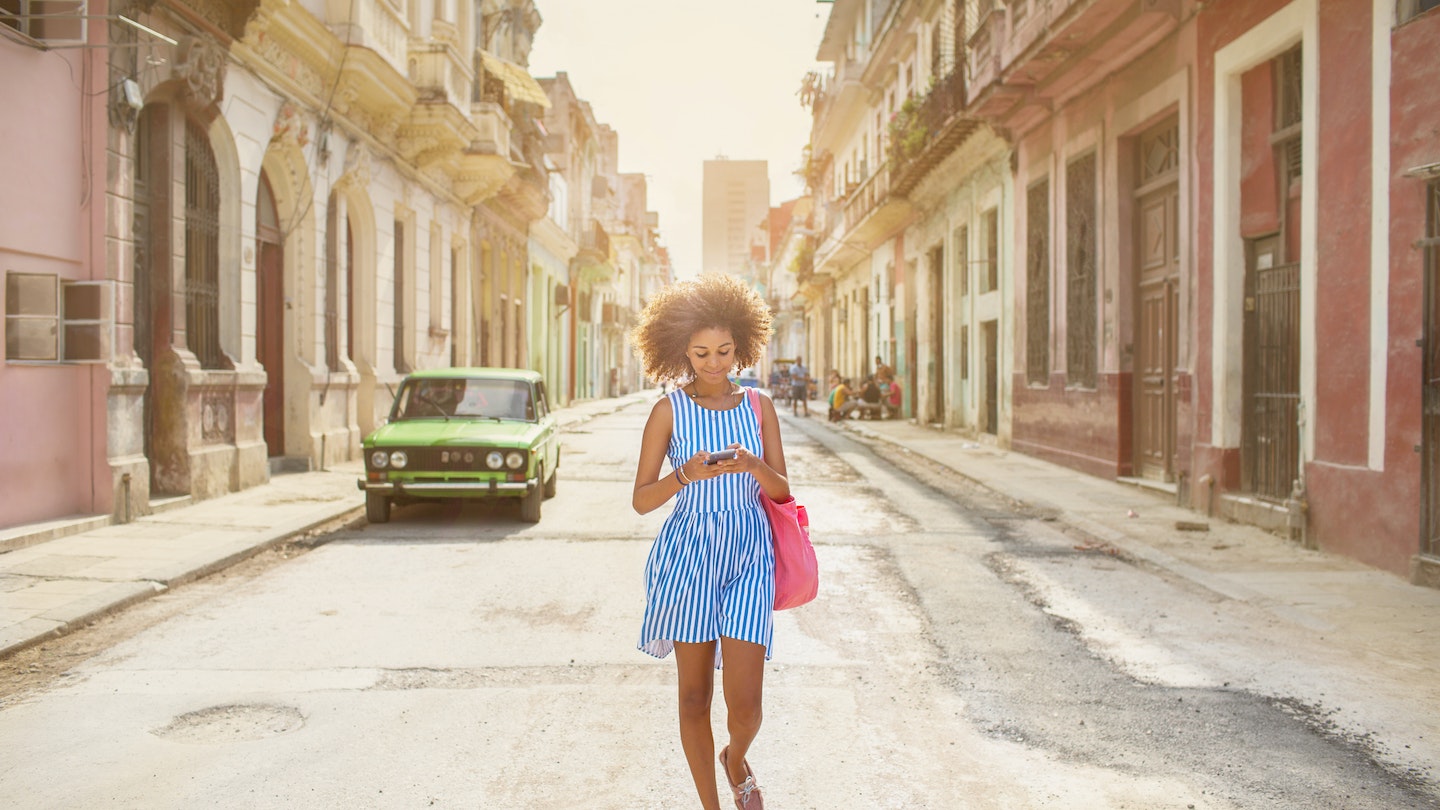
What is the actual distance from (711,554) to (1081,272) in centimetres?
1274

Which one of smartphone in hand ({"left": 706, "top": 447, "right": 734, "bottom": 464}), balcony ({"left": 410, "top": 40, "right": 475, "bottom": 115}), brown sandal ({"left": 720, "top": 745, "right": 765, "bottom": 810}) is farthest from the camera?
balcony ({"left": 410, "top": 40, "right": 475, "bottom": 115})

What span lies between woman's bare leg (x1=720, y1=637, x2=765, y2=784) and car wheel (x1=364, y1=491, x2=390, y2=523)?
746 centimetres

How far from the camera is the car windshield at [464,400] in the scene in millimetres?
10875

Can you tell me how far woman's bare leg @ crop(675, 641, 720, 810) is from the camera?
3104 millimetres

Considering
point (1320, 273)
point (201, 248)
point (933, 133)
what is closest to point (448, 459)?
point (201, 248)

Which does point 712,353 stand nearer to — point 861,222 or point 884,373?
point 884,373

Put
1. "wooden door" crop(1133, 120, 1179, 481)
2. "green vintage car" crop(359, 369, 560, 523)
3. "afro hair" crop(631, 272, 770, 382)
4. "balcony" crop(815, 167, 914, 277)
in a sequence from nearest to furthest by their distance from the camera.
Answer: "afro hair" crop(631, 272, 770, 382), "green vintage car" crop(359, 369, 560, 523), "wooden door" crop(1133, 120, 1179, 481), "balcony" crop(815, 167, 914, 277)

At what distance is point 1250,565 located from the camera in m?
7.77

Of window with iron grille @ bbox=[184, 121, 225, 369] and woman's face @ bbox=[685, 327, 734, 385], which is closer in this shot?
woman's face @ bbox=[685, 327, 734, 385]

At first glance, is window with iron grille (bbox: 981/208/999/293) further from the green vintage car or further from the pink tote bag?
the pink tote bag

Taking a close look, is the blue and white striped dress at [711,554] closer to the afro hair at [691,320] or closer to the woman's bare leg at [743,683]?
the woman's bare leg at [743,683]

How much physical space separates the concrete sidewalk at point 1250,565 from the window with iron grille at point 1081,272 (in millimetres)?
1727

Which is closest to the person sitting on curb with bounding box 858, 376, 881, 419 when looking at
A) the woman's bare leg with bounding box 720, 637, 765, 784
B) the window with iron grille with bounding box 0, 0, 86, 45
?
the window with iron grille with bounding box 0, 0, 86, 45

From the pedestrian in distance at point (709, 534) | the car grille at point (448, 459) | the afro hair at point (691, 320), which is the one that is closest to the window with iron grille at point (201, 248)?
the car grille at point (448, 459)
